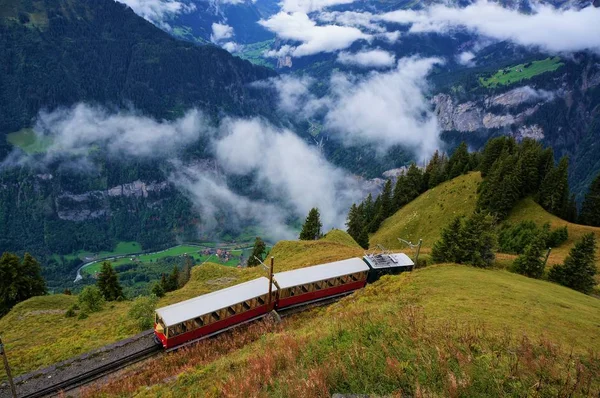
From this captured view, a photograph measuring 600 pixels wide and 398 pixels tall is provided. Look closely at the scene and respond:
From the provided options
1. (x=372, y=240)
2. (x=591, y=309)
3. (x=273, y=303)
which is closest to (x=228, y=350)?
(x=273, y=303)

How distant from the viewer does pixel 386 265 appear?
4531 cm

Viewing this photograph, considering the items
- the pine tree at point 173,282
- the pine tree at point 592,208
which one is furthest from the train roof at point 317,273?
the pine tree at point 592,208

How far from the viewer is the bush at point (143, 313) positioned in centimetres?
3916

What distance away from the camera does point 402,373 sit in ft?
42.5

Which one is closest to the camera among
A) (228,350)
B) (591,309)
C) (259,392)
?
(259,392)

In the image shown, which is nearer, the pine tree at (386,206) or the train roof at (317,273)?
the train roof at (317,273)

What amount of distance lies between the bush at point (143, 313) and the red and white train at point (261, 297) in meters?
5.10

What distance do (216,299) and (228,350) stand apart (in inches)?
272

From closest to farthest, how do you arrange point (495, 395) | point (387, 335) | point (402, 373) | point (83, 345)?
point (495, 395), point (402, 373), point (387, 335), point (83, 345)

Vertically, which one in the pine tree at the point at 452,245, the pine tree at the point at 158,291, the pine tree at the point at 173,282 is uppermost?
the pine tree at the point at 452,245

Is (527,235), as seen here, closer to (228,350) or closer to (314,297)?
(314,297)

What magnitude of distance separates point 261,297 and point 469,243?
1058 inches

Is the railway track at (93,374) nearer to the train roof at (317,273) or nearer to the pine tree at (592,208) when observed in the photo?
the train roof at (317,273)

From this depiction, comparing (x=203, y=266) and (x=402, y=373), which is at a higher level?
(x=402, y=373)
